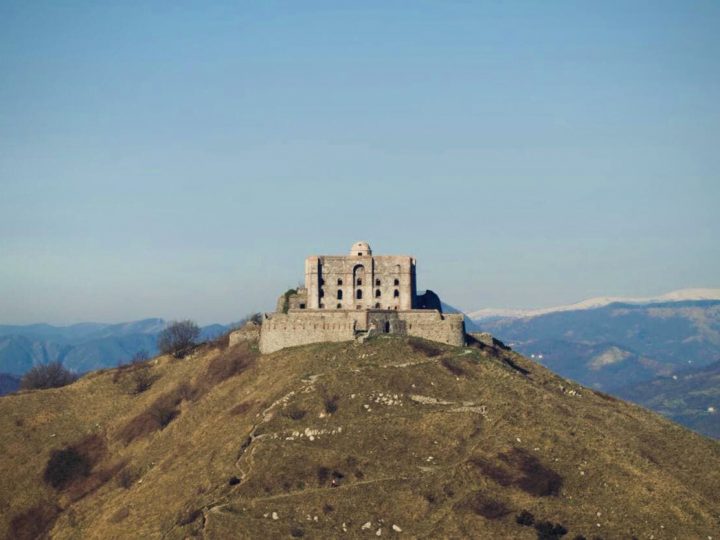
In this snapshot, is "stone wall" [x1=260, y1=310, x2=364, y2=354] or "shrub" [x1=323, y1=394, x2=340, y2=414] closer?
"shrub" [x1=323, y1=394, x2=340, y2=414]

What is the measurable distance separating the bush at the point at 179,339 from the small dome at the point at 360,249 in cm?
3451

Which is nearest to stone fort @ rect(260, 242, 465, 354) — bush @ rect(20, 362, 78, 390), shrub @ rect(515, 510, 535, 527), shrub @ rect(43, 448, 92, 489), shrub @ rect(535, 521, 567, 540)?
shrub @ rect(43, 448, 92, 489)

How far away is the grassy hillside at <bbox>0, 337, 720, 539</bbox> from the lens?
85.2 m

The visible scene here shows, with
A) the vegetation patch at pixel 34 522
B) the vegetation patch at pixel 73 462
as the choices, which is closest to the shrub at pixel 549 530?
the vegetation patch at pixel 34 522

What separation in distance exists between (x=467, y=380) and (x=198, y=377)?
44.1 metres

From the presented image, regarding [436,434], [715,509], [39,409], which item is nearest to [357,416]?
[436,434]

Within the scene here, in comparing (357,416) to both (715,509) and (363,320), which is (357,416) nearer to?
(363,320)

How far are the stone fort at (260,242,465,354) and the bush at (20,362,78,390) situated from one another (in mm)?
58378

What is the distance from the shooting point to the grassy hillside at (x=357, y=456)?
85188 mm

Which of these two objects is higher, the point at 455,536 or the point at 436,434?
the point at 436,434

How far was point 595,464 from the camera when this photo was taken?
9338cm

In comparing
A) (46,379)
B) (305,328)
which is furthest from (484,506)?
(46,379)

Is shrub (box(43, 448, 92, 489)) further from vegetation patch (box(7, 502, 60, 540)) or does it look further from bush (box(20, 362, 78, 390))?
bush (box(20, 362, 78, 390))

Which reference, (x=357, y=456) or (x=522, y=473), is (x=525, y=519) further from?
(x=357, y=456)
